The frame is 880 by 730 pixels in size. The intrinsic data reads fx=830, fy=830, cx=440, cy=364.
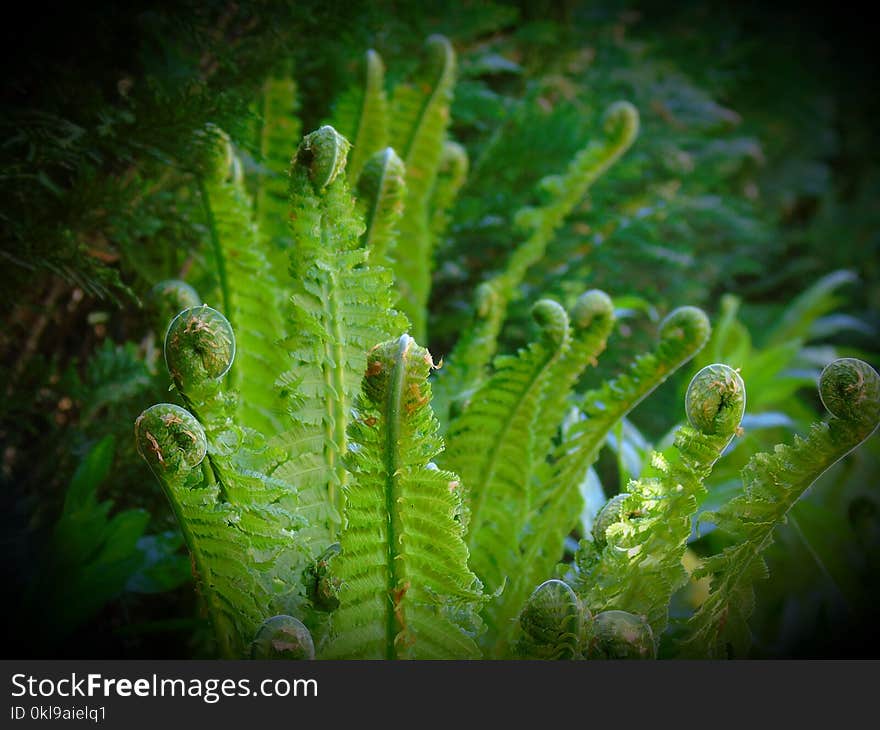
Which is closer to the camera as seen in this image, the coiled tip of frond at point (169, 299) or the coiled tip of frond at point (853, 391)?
the coiled tip of frond at point (853, 391)

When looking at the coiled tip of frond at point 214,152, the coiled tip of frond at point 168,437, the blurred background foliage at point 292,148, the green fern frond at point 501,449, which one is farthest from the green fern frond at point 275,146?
the coiled tip of frond at point 168,437

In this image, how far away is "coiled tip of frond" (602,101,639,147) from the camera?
674mm

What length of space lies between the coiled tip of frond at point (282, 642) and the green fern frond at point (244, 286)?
0.19 m

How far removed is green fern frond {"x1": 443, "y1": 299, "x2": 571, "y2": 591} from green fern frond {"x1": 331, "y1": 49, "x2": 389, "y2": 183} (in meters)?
0.23

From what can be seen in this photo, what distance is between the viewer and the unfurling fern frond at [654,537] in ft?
1.33

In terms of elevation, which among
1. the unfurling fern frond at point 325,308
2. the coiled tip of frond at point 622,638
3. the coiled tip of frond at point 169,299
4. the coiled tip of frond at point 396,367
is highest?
the coiled tip of frond at point 169,299

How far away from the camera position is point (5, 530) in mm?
492

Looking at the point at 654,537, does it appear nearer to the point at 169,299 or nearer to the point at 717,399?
the point at 717,399

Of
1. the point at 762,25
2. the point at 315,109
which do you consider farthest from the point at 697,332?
the point at 762,25

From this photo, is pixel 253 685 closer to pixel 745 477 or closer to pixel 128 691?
pixel 128 691

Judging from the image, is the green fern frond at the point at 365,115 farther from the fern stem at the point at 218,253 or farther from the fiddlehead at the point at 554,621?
the fiddlehead at the point at 554,621

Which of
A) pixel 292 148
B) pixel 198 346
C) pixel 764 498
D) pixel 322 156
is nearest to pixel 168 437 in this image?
pixel 198 346

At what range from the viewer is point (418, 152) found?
2.23 ft

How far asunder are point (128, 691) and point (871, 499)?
0.79m
